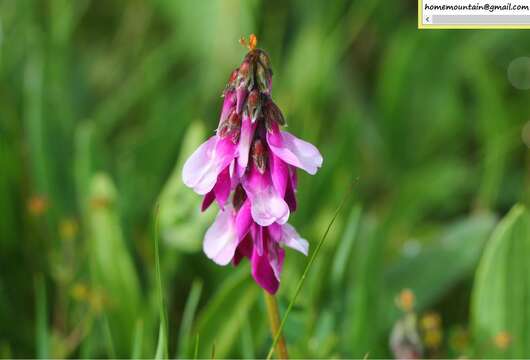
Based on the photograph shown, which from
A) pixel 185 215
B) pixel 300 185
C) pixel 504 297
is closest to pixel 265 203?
pixel 504 297

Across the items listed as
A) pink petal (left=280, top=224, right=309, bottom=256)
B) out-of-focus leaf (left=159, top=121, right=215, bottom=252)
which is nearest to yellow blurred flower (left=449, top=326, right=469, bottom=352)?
out-of-focus leaf (left=159, top=121, right=215, bottom=252)

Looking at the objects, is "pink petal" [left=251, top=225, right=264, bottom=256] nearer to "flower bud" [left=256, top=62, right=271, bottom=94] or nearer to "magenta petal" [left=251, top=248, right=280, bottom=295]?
"magenta petal" [left=251, top=248, right=280, bottom=295]

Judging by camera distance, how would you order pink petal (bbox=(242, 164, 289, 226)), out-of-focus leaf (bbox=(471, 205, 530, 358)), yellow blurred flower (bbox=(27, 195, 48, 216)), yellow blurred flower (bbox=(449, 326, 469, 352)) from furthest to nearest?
1. yellow blurred flower (bbox=(27, 195, 48, 216))
2. yellow blurred flower (bbox=(449, 326, 469, 352))
3. out-of-focus leaf (bbox=(471, 205, 530, 358))
4. pink petal (bbox=(242, 164, 289, 226))

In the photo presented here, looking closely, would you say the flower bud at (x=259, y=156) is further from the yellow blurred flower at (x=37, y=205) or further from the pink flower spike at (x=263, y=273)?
the yellow blurred flower at (x=37, y=205)

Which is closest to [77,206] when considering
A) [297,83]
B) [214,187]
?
[297,83]

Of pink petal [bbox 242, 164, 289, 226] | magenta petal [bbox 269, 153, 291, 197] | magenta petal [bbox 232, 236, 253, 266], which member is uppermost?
magenta petal [bbox 269, 153, 291, 197]

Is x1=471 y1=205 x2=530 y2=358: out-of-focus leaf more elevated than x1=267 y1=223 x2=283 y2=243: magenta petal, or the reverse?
x1=267 y1=223 x2=283 y2=243: magenta petal

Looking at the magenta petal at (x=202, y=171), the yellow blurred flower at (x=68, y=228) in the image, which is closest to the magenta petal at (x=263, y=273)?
the magenta petal at (x=202, y=171)

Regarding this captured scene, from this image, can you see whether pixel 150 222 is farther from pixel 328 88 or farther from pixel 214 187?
pixel 214 187
